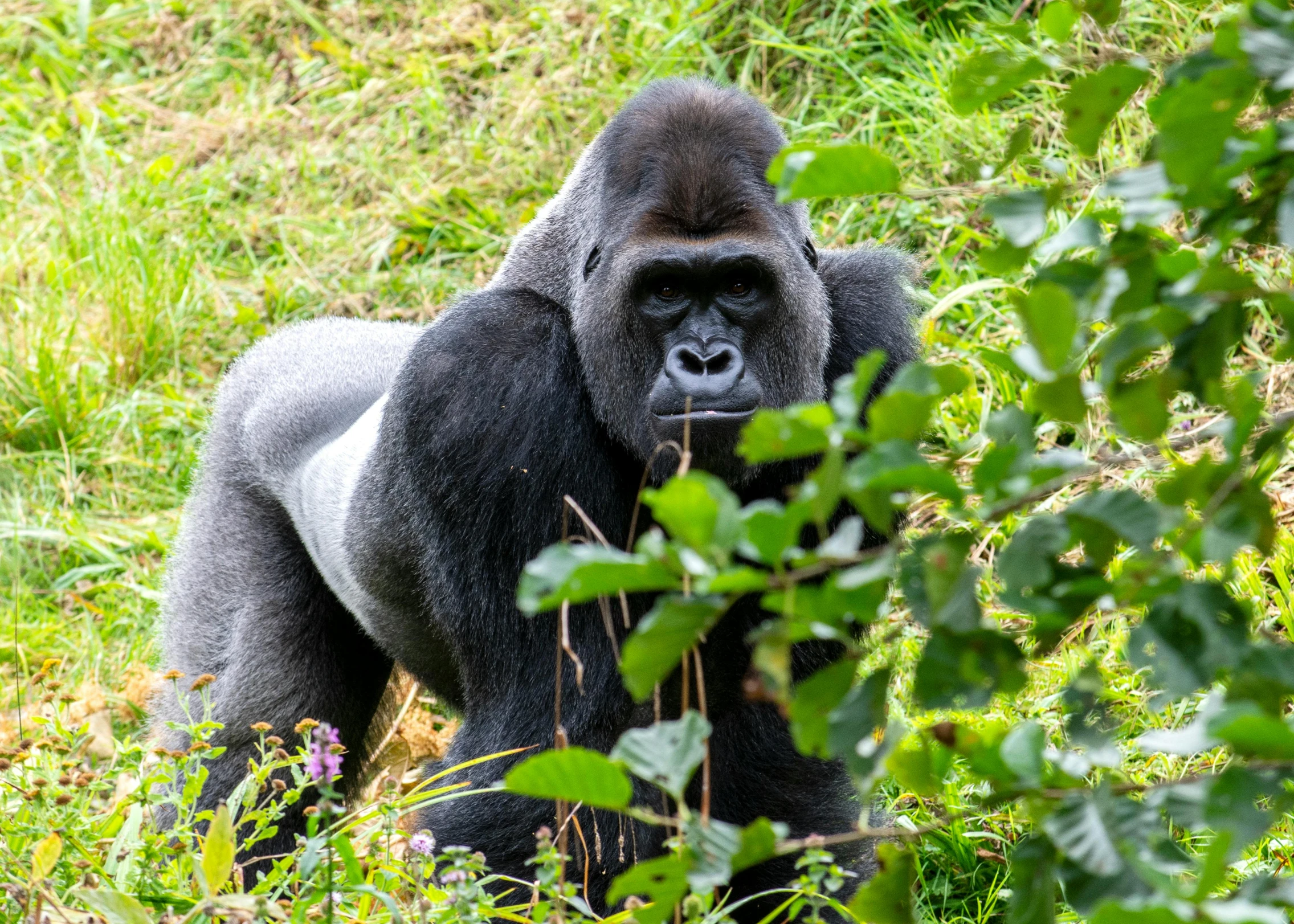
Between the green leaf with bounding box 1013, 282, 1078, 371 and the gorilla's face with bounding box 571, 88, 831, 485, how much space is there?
1809mm

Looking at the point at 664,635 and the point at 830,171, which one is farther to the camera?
the point at 830,171

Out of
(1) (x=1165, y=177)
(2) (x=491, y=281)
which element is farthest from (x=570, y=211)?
(1) (x=1165, y=177)

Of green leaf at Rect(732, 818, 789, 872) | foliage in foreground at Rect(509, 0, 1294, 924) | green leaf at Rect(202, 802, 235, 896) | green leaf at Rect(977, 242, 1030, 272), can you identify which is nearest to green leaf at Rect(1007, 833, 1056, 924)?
foliage in foreground at Rect(509, 0, 1294, 924)

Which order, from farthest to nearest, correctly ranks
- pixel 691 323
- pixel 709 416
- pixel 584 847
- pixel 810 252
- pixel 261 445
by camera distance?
1. pixel 261 445
2. pixel 810 252
3. pixel 691 323
4. pixel 709 416
5. pixel 584 847

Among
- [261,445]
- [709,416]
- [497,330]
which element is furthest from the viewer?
[261,445]

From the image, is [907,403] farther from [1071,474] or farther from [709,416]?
[709,416]

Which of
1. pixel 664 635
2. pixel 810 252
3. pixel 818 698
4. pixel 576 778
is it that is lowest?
pixel 810 252

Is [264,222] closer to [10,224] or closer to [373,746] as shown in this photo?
[10,224]

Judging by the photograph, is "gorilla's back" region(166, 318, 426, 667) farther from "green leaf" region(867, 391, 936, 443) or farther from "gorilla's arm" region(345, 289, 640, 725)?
"green leaf" region(867, 391, 936, 443)

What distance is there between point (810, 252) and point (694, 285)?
464mm

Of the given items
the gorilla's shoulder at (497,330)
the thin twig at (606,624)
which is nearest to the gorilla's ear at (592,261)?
the gorilla's shoulder at (497,330)

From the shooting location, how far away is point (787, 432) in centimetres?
119

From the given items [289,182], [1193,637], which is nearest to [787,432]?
[1193,637]

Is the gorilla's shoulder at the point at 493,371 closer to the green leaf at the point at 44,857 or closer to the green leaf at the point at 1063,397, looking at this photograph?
the green leaf at the point at 44,857
